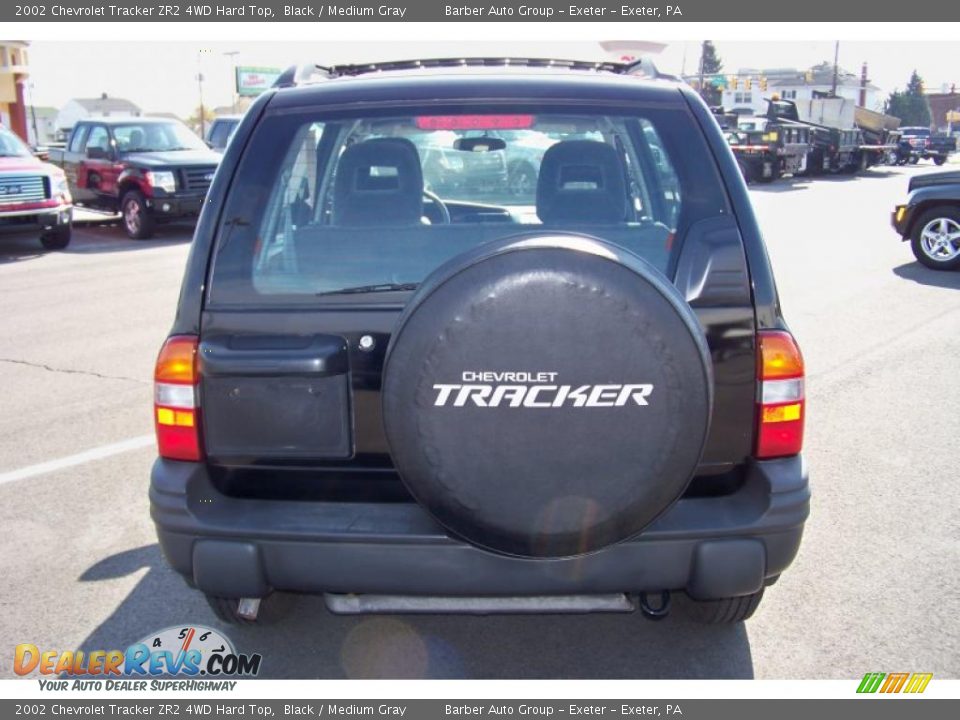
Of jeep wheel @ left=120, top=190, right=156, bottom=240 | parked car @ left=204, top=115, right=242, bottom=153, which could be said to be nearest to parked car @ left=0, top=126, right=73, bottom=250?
jeep wheel @ left=120, top=190, right=156, bottom=240

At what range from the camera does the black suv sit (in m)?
2.28

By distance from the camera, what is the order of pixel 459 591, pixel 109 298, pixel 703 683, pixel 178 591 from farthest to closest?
pixel 109 298 < pixel 178 591 < pixel 703 683 < pixel 459 591

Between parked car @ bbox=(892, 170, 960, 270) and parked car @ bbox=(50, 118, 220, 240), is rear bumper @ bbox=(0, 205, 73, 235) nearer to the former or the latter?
parked car @ bbox=(50, 118, 220, 240)

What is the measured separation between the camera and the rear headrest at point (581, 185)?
9.97ft

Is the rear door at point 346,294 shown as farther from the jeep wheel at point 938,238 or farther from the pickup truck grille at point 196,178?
the pickup truck grille at point 196,178

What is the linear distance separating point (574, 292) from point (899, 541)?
2.62 metres

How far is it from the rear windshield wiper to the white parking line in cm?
299

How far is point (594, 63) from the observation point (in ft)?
12.8

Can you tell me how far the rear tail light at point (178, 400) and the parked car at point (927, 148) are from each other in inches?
1925

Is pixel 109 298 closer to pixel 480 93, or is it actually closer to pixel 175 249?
pixel 175 249

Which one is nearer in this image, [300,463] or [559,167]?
[300,463]

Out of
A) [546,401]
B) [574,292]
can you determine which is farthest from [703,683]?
[574,292]

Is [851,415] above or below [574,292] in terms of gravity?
below

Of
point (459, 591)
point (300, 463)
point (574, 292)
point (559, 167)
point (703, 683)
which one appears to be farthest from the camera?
point (559, 167)
